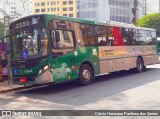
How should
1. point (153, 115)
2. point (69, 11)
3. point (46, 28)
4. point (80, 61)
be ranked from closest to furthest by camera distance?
1. point (153, 115)
2. point (46, 28)
3. point (80, 61)
4. point (69, 11)

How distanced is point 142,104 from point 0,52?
28.6 ft

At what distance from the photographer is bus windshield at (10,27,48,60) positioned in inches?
424

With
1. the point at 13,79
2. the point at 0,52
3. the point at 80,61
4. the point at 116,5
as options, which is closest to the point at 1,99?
the point at 13,79

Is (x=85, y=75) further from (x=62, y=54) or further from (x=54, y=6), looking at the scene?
(x=54, y=6)

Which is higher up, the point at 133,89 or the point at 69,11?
the point at 69,11

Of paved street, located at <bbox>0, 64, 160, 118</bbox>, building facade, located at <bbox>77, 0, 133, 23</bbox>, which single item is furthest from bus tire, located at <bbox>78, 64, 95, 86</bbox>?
building facade, located at <bbox>77, 0, 133, 23</bbox>

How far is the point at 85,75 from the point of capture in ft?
41.4

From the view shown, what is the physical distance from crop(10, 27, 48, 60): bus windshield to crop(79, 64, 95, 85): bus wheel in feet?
7.86

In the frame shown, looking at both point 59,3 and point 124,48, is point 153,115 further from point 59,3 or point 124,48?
point 59,3

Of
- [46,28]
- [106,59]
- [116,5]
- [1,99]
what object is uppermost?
[116,5]

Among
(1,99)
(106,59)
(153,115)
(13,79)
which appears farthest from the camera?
(106,59)

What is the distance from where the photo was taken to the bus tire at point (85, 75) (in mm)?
12422

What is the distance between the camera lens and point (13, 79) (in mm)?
11648

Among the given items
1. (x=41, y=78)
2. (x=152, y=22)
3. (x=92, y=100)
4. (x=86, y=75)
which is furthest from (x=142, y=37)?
(x=152, y=22)
